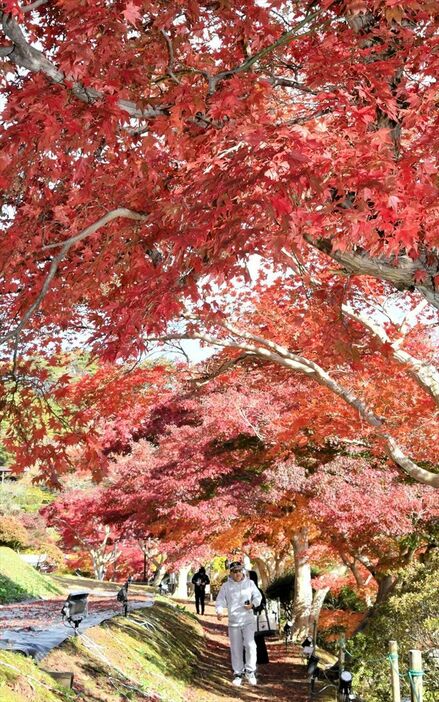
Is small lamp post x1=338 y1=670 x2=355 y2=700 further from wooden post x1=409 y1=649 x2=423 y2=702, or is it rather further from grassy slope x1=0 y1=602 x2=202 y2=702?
grassy slope x1=0 y1=602 x2=202 y2=702

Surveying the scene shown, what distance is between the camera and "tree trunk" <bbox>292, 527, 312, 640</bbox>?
17.9 m

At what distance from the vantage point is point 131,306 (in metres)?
5.37

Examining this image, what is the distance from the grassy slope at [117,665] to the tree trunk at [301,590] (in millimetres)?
5155

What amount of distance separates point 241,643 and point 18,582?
10.4m

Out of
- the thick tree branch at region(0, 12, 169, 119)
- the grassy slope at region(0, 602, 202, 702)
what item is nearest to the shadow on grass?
the grassy slope at region(0, 602, 202, 702)

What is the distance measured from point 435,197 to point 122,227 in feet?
8.62

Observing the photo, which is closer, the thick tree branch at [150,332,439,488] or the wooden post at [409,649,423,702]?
the wooden post at [409,649,423,702]

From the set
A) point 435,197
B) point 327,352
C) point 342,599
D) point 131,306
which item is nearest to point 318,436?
point 327,352

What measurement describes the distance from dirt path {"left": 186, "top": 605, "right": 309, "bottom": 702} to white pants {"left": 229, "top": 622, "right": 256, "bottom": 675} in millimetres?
842

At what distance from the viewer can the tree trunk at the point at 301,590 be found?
17.9 meters

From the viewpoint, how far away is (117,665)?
324 inches

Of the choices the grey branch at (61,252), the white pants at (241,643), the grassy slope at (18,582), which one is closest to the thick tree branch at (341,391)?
the grey branch at (61,252)

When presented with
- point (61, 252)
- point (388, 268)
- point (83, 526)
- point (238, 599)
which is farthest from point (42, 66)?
point (83, 526)

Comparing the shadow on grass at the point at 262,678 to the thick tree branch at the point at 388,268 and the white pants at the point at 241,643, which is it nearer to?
the white pants at the point at 241,643
